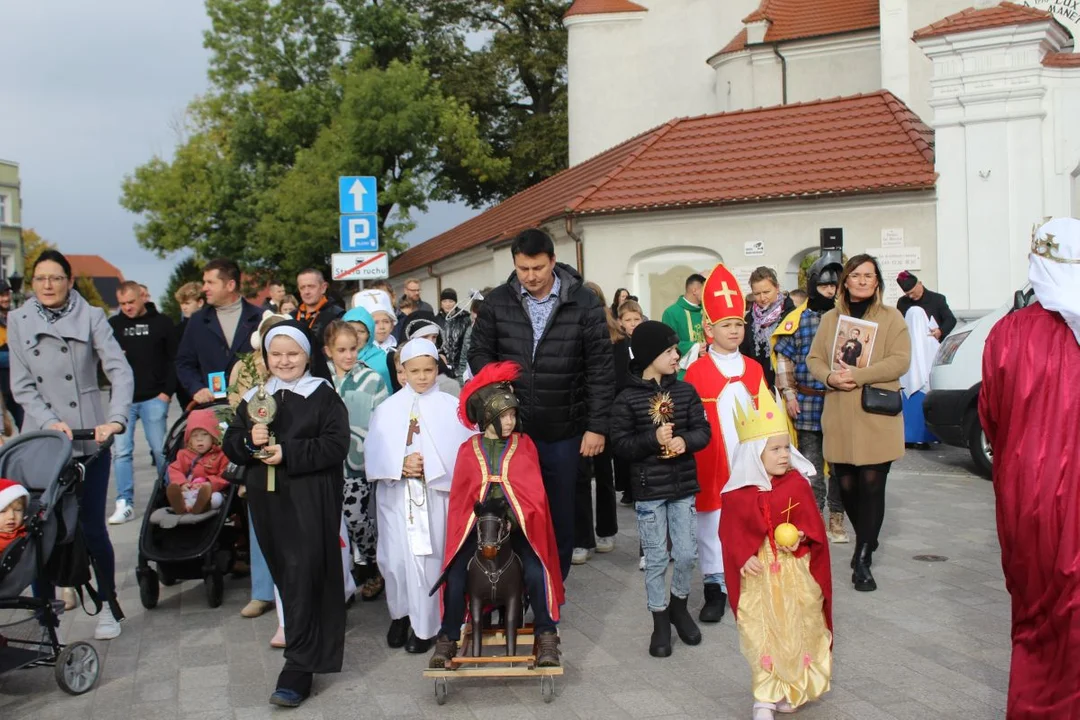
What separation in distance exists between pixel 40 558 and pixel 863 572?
4.79m

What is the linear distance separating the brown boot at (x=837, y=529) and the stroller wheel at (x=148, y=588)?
4774 mm

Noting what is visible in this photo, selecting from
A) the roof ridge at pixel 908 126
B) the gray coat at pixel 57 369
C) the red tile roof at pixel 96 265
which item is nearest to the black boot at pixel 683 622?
the gray coat at pixel 57 369

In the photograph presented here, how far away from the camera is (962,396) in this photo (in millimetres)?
12148

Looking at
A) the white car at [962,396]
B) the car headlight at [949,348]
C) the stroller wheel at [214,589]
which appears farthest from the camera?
the car headlight at [949,348]

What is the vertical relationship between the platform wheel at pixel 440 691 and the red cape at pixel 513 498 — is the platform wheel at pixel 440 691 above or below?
below

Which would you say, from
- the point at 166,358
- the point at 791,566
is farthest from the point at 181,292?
the point at 791,566

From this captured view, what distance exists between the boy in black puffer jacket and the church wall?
43.7 ft

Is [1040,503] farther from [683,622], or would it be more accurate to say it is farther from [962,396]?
[962,396]

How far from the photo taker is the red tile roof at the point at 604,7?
120ft

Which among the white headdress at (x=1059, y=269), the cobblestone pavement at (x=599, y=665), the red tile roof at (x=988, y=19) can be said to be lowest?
the cobblestone pavement at (x=599, y=665)

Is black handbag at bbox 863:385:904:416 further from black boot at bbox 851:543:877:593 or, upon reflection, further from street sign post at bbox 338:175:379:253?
street sign post at bbox 338:175:379:253

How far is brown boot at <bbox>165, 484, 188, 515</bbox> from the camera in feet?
25.0

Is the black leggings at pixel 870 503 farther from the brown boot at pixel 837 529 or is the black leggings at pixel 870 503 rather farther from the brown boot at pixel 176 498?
the brown boot at pixel 176 498

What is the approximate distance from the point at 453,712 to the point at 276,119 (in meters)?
38.6
